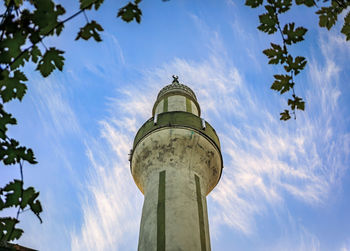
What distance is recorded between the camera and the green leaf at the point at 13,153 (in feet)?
8.16

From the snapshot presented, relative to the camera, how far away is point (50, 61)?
7.71 ft

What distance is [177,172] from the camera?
1091cm

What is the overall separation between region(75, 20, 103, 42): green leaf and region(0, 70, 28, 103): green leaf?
23.9 inches

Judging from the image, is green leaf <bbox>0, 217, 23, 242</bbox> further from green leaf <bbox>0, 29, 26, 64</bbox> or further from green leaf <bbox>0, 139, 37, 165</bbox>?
green leaf <bbox>0, 29, 26, 64</bbox>

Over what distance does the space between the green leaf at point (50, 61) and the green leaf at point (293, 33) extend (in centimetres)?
190

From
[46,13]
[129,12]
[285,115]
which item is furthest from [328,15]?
[46,13]

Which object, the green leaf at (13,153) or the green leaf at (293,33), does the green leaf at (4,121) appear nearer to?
the green leaf at (13,153)

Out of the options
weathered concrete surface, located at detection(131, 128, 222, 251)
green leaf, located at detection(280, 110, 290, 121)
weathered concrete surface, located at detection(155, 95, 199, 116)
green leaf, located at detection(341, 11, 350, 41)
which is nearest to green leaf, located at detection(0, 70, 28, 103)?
green leaf, located at detection(280, 110, 290, 121)

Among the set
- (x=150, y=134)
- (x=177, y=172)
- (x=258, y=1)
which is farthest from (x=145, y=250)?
(x=258, y=1)

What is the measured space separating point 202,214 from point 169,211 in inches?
47.7

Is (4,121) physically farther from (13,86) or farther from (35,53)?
(35,53)

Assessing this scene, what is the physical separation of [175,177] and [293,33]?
8.52 metres

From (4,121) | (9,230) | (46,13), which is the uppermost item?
(46,13)

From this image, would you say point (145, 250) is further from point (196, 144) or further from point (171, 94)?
point (171, 94)
